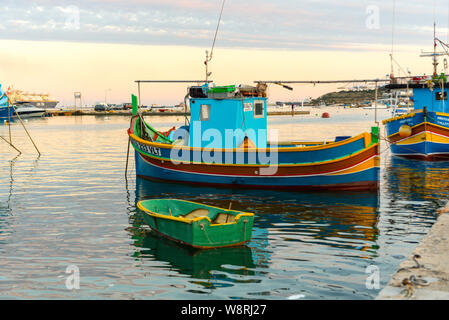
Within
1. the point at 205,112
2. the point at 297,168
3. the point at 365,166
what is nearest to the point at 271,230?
the point at 297,168

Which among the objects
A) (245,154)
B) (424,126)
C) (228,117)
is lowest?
(245,154)

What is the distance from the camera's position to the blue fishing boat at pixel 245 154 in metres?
18.9

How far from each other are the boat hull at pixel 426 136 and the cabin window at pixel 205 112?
12.9m

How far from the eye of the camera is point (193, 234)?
37.6ft

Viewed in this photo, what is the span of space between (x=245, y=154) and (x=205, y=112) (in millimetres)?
3153

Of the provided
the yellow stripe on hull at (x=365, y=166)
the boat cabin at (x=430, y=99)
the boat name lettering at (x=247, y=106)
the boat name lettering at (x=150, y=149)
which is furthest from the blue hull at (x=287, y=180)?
the boat cabin at (x=430, y=99)

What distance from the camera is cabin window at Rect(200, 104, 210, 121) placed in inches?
856

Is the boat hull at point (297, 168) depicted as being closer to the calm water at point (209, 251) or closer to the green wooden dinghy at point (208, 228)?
the calm water at point (209, 251)

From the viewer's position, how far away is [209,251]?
11539 millimetres

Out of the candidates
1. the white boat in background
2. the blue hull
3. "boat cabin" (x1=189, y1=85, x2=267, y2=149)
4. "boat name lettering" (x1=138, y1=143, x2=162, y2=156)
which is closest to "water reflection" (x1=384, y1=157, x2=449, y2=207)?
the blue hull

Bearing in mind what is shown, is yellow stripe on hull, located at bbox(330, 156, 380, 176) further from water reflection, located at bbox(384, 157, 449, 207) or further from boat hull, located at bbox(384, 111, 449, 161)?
boat hull, located at bbox(384, 111, 449, 161)

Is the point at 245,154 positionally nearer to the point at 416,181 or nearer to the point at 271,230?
the point at 271,230

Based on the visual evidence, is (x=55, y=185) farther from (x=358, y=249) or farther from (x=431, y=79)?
(x=431, y=79)
